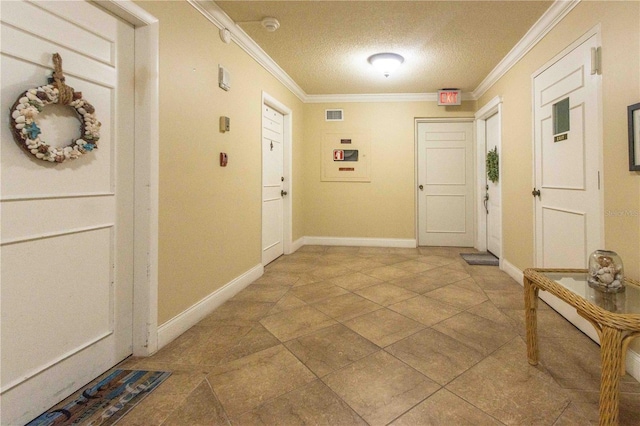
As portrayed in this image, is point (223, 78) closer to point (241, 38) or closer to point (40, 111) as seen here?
point (241, 38)

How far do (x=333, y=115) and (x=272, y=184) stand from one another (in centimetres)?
184

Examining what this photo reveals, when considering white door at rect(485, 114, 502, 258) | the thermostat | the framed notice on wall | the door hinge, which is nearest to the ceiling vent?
the framed notice on wall

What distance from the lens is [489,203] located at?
4379 mm

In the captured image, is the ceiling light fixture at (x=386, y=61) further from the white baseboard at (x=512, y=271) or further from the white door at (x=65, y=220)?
the white baseboard at (x=512, y=271)

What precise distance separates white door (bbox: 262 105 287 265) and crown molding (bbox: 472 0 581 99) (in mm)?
2841

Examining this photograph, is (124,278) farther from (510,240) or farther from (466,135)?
(466,135)

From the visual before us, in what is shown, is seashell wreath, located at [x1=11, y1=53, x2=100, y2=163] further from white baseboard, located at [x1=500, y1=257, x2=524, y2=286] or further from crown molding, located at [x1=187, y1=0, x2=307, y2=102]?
white baseboard, located at [x1=500, y1=257, x2=524, y2=286]

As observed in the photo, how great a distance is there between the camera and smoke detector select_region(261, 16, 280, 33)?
255 cm

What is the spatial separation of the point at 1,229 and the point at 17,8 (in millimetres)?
910

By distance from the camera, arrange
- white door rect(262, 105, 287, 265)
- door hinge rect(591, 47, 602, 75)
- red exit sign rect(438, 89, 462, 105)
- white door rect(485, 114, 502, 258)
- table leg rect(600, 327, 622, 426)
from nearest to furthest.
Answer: table leg rect(600, 327, 622, 426) < door hinge rect(591, 47, 602, 75) < white door rect(262, 105, 287, 265) < white door rect(485, 114, 502, 258) < red exit sign rect(438, 89, 462, 105)

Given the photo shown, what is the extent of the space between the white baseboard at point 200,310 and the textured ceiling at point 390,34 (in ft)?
7.97

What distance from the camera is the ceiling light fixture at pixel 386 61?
326 cm

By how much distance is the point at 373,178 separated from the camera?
4895 millimetres

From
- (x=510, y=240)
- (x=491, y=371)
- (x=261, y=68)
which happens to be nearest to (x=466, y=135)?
(x=510, y=240)
